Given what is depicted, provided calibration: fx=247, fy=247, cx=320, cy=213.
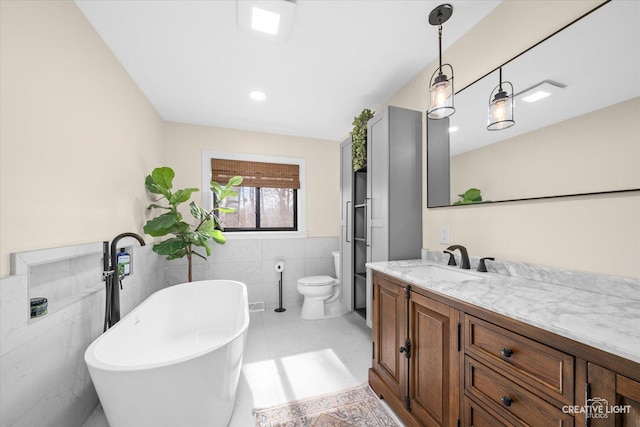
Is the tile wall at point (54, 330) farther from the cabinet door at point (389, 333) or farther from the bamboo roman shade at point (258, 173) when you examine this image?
the cabinet door at point (389, 333)

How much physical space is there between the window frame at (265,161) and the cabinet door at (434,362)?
245cm

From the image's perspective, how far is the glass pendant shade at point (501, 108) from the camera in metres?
1.44

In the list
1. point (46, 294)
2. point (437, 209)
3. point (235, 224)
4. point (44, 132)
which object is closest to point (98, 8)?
point (44, 132)

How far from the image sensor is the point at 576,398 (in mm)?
706

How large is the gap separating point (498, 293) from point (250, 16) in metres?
2.08

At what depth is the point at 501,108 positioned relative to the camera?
58.2 inches

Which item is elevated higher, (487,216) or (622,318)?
(487,216)

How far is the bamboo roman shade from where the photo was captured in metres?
3.38

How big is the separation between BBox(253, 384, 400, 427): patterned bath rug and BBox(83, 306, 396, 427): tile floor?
7 cm

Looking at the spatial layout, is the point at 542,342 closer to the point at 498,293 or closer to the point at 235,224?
the point at 498,293

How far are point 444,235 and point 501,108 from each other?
921 mm

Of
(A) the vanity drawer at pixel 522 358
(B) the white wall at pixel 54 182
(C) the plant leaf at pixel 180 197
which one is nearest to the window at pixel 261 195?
(C) the plant leaf at pixel 180 197

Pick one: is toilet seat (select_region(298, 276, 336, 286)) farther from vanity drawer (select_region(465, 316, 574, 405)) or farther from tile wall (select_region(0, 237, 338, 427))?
vanity drawer (select_region(465, 316, 574, 405))

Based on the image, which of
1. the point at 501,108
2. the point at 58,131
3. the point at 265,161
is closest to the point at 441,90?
the point at 501,108
